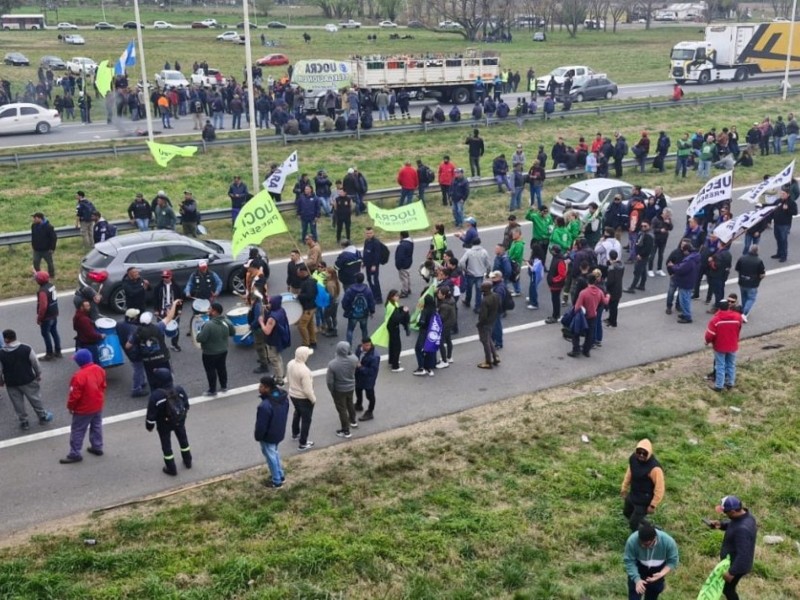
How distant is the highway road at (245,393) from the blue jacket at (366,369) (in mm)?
640

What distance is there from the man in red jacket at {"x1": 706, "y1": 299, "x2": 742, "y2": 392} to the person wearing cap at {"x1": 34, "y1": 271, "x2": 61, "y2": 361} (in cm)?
1076

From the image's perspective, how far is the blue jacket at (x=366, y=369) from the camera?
12883 mm

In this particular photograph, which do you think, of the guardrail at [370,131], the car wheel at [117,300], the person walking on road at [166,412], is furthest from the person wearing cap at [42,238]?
the guardrail at [370,131]

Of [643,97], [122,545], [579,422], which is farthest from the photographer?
[643,97]

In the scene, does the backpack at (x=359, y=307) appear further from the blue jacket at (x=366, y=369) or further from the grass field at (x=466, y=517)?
the blue jacket at (x=366, y=369)

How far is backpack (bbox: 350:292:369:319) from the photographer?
15453mm

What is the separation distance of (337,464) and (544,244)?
9.25 m

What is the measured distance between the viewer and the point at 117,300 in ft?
55.9

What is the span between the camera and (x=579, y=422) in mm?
13367

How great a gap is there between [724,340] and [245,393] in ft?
25.0

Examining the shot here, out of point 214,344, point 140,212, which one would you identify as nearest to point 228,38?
point 140,212

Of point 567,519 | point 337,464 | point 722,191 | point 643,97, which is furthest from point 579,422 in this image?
point 643,97

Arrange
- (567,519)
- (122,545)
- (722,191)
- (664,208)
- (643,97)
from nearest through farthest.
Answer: (122,545) < (567,519) < (722,191) < (664,208) < (643,97)

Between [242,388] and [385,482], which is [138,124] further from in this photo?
[385,482]
